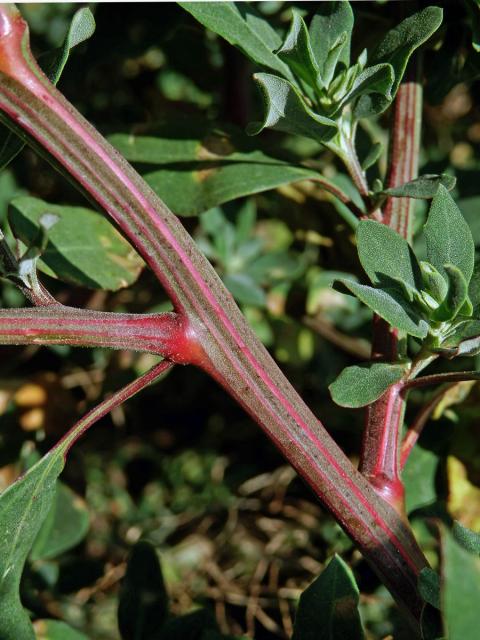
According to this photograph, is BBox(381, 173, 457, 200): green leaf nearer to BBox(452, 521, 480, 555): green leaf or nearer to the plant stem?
the plant stem

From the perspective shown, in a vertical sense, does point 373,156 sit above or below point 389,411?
above

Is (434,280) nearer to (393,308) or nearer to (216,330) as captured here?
(393,308)

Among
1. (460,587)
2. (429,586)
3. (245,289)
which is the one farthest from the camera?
(245,289)

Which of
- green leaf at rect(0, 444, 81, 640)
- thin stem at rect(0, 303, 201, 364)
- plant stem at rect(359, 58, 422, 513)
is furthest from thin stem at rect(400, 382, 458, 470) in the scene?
green leaf at rect(0, 444, 81, 640)

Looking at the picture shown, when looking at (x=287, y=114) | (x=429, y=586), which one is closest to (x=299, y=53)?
(x=287, y=114)

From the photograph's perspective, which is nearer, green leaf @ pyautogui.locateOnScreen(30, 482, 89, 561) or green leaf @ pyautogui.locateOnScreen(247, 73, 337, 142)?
green leaf @ pyautogui.locateOnScreen(247, 73, 337, 142)

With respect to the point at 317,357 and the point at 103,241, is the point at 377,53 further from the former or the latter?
the point at 317,357

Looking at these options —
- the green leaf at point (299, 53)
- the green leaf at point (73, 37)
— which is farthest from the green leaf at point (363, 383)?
the green leaf at point (73, 37)
